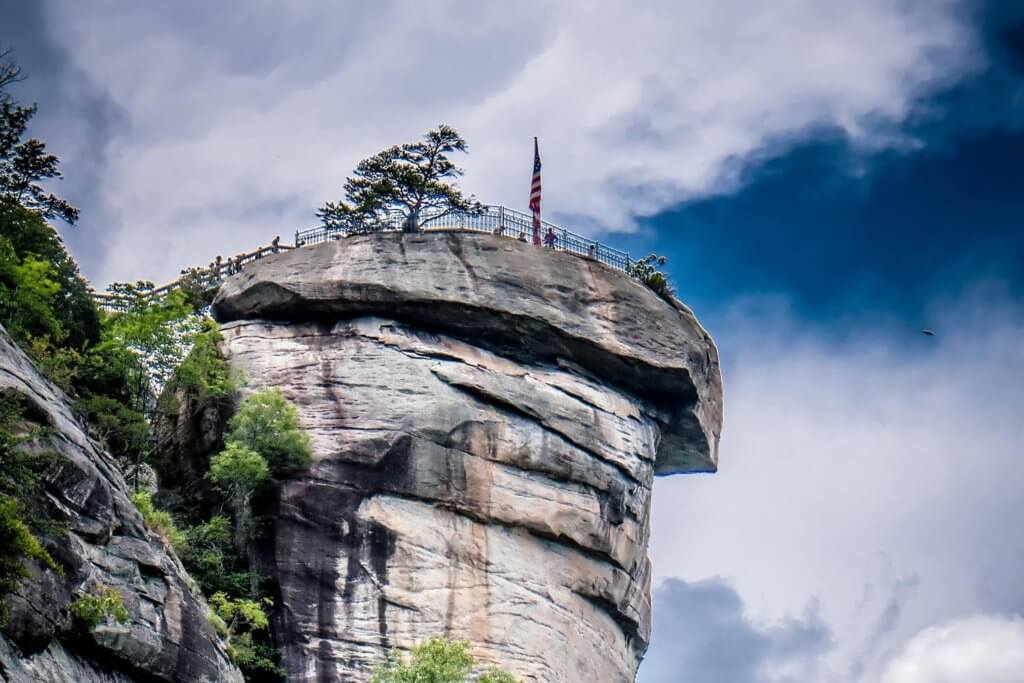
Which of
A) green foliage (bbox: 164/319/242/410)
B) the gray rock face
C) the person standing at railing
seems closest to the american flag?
the person standing at railing

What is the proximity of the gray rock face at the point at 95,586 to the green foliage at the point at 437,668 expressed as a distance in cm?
415

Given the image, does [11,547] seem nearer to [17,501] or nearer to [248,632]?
[17,501]

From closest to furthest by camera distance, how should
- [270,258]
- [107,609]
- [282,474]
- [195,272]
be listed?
[107,609], [282,474], [270,258], [195,272]

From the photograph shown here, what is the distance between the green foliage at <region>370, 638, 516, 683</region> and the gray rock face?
163 inches

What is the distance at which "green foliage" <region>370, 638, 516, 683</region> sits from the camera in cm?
3841

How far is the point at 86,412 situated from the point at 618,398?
61.2 feet

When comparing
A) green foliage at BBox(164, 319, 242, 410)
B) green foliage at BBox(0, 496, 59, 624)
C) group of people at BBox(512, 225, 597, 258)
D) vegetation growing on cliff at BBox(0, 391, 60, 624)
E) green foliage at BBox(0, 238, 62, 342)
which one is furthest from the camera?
group of people at BBox(512, 225, 597, 258)

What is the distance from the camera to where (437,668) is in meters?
38.5

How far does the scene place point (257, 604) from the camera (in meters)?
44.6

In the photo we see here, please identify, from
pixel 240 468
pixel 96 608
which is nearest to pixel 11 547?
pixel 96 608

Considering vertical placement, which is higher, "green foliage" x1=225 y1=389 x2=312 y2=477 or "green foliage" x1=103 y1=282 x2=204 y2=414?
"green foliage" x1=103 y1=282 x2=204 y2=414

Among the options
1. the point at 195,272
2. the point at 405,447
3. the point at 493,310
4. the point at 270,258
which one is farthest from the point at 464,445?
the point at 195,272

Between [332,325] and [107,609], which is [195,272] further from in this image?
[107,609]

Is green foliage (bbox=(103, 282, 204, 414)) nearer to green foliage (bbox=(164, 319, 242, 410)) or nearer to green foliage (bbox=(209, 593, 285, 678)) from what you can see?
green foliage (bbox=(164, 319, 242, 410))
